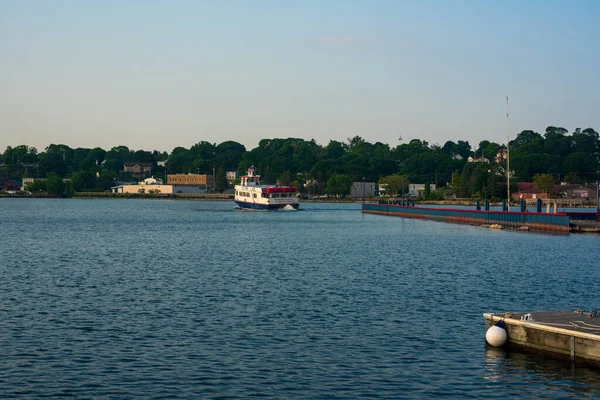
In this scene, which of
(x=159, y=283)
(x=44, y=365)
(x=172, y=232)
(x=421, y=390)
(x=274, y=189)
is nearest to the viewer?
(x=421, y=390)

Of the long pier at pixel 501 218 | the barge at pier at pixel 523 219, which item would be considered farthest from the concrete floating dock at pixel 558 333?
the long pier at pixel 501 218

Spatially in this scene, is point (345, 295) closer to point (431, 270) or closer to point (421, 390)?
point (431, 270)

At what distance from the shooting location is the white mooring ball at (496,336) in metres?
31.7

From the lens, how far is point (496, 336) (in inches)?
1249

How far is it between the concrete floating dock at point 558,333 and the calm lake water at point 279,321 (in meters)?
0.71

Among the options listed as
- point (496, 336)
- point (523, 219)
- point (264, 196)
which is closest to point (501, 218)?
point (523, 219)

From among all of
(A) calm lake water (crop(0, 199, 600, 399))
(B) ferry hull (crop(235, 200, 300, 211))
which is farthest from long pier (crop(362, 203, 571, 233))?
(B) ferry hull (crop(235, 200, 300, 211))

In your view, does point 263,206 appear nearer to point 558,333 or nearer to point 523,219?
point 523,219


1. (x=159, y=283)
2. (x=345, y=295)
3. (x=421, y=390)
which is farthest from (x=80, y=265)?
(x=421, y=390)

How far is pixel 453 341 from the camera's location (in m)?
33.1

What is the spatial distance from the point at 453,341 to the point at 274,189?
146208 mm

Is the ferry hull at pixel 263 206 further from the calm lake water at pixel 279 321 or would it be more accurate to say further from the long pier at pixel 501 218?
the calm lake water at pixel 279 321

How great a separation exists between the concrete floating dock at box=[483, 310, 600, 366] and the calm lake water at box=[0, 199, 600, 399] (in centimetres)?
71

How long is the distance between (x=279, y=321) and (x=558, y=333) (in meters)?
13.6
